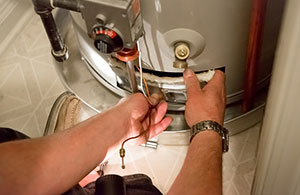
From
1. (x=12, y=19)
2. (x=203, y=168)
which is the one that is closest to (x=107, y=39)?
(x=203, y=168)

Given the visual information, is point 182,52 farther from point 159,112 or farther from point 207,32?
point 159,112

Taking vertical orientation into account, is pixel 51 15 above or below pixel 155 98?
above

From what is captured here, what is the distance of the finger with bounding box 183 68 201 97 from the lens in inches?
29.6

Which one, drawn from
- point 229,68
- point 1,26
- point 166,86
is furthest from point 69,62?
point 229,68

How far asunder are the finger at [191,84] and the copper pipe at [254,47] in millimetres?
128

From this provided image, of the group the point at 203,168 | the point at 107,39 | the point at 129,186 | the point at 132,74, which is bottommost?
the point at 129,186

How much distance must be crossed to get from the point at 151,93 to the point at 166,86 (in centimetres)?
6

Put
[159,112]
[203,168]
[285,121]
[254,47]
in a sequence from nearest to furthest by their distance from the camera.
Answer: [285,121]
[203,168]
[254,47]
[159,112]

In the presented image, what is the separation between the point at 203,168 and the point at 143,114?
226 millimetres

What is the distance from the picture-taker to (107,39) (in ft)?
2.22

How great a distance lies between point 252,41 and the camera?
0.76 m

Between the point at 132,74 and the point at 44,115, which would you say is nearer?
the point at 132,74

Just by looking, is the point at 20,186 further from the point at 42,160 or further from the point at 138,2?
the point at 138,2

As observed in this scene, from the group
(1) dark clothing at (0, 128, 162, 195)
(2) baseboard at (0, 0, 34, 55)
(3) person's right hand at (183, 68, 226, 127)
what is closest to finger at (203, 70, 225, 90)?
(3) person's right hand at (183, 68, 226, 127)
